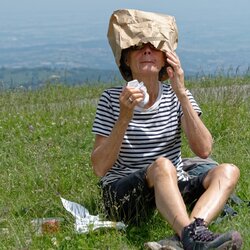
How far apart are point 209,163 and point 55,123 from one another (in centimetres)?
334

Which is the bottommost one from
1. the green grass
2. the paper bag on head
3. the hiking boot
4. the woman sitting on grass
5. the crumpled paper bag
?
the green grass

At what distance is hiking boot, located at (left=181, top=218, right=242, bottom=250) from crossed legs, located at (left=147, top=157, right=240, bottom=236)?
0.24 ft

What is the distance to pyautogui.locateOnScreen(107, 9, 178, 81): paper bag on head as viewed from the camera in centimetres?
459

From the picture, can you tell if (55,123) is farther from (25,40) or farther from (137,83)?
(25,40)

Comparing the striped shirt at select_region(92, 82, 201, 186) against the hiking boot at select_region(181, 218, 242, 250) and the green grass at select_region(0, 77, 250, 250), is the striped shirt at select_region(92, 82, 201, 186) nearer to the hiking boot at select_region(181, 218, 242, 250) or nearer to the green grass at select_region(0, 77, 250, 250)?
the green grass at select_region(0, 77, 250, 250)

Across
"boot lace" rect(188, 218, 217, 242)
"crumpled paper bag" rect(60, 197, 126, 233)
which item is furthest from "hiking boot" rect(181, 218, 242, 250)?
"crumpled paper bag" rect(60, 197, 126, 233)

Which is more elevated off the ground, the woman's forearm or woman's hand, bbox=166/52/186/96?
woman's hand, bbox=166/52/186/96

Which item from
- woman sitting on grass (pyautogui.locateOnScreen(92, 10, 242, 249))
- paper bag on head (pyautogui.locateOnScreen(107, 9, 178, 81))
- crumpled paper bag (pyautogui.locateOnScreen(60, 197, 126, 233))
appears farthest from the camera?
paper bag on head (pyautogui.locateOnScreen(107, 9, 178, 81))

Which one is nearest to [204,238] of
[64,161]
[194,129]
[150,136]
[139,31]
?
[194,129]

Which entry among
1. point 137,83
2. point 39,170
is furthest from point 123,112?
point 39,170

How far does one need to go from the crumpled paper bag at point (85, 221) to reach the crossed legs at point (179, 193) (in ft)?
1.11

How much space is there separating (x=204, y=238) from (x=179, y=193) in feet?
1.28

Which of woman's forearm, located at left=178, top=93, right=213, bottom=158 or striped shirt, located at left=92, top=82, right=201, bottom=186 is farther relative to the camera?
striped shirt, located at left=92, top=82, right=201, bottom=186

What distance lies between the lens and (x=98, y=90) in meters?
11.9
